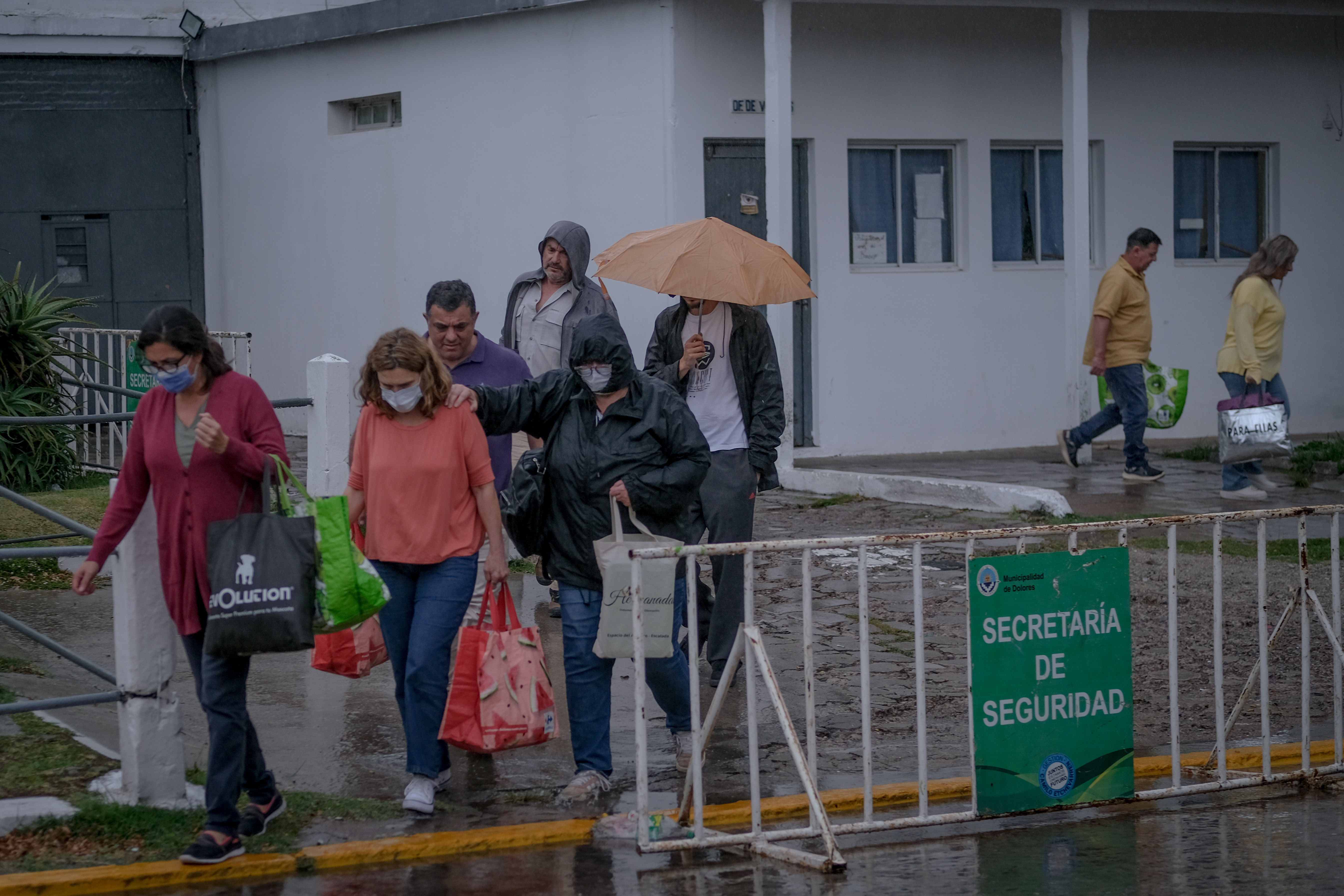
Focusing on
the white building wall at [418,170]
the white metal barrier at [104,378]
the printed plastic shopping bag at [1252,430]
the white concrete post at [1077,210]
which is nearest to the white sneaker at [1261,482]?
Answer: the printed plastic shopping bag at [1252,430]

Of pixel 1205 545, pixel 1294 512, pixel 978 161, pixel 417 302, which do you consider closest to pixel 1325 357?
pixel 978 161

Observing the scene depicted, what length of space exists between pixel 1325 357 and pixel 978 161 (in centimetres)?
451

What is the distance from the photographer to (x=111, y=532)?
5.18 meters

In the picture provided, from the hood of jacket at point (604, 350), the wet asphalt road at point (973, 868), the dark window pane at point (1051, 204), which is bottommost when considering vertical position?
the wet asphalt road at point (973, 868)

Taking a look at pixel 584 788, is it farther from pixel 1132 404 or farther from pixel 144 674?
pixel 1132 404

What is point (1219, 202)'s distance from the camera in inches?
619

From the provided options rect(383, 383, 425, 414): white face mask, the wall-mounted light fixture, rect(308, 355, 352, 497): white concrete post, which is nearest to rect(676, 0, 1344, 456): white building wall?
rect(308, 355, 352, 497): white concrete post

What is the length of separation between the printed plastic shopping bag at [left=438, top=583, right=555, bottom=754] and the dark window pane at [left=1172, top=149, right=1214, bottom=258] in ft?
38.2

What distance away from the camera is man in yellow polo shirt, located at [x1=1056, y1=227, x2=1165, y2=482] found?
1206cm

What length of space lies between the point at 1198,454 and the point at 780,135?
15.9 ft

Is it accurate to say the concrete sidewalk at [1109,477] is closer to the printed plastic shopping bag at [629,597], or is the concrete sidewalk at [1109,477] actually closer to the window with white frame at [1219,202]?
the window with white frame at [1219,202]

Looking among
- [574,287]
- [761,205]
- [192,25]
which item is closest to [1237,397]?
[761,205]

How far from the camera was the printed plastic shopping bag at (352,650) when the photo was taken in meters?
5.59

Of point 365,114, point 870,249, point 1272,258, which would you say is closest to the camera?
point 1272,258
